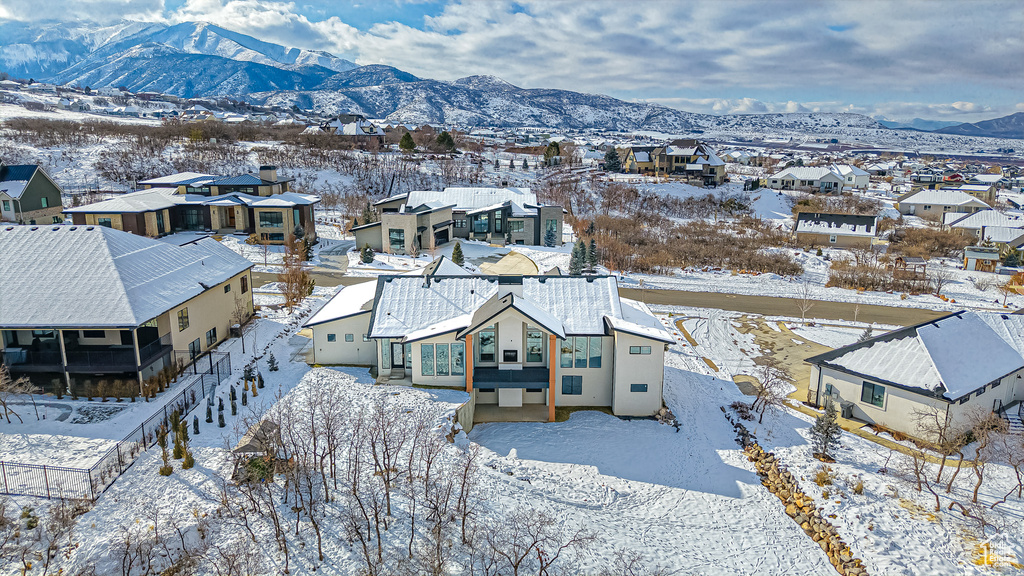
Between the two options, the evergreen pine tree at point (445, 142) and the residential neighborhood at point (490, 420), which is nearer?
the residential neighborhood at point (490, 420)

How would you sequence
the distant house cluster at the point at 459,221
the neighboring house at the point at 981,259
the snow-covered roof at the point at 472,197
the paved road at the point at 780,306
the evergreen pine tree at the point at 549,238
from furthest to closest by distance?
the snow-covered roof at the point at 472,197 < the evergreen pine tree at the point at 549,238 < the distant house cluster at the point at 459,221 < the neighboring house at the point at 981,259 < the paved road at the point at 780,306

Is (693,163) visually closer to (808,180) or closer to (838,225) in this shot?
(808,180)

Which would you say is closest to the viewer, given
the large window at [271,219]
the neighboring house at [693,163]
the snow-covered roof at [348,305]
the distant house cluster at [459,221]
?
the snow-covered roof at [348,305]

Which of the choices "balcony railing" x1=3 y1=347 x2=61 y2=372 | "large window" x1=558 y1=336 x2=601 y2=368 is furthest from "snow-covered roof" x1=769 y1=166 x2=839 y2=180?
"balcony railing" x1=3 y1=347 x2=61 y2=372

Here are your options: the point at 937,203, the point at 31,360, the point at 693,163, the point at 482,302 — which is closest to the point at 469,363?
the point at 482,302

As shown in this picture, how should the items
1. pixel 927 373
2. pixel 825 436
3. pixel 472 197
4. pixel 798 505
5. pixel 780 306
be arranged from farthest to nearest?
pixel 472 197 → pixel 780 306 → pixel 927 373 → pixel 825 436 → pixel 798 505

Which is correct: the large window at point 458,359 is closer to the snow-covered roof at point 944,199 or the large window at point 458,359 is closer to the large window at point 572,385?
the large window at point 572,385

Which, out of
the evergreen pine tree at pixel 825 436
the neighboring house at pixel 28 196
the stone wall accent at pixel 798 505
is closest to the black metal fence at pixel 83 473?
the stone wall accent at pixel 798 505
